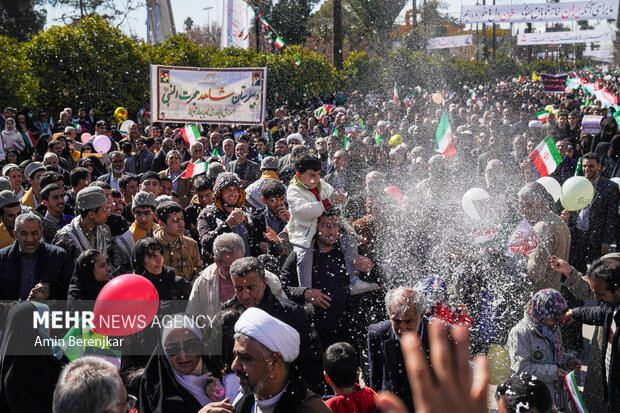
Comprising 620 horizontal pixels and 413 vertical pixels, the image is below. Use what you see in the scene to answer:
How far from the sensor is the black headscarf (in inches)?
165

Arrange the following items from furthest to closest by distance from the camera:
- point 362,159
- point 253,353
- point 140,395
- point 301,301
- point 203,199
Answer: point 362,159 < point 203,199 < point 301,301 < point 140,395 < point 253,353

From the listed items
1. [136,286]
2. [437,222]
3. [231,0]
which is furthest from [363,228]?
[231,0]

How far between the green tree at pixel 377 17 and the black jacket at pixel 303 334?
43720 mm

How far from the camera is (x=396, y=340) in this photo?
3529 millimetres

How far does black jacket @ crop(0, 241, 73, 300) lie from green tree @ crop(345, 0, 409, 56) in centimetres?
4299

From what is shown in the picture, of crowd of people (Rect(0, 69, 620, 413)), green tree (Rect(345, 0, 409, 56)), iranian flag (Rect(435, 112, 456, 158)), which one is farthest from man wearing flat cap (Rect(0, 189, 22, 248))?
green tree (Rect(345, 0, 409, 56))

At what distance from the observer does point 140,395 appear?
10.1 ft

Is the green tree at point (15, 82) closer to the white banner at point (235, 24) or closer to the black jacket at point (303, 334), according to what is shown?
the white banner at point (235, 24)

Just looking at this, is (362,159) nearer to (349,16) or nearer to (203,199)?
(203,199)

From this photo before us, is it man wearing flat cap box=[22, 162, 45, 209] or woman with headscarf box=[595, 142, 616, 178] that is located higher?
woman with headscarf box=[595, 142, 616, 178]

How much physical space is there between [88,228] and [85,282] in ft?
3.64

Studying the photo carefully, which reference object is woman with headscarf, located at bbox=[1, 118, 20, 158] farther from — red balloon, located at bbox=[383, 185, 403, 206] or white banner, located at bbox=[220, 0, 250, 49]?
white banner, located at bbox=[220, 0, 250, 49]

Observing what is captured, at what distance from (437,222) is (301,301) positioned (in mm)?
2255

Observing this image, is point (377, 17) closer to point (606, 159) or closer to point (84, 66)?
point (84, 66)
